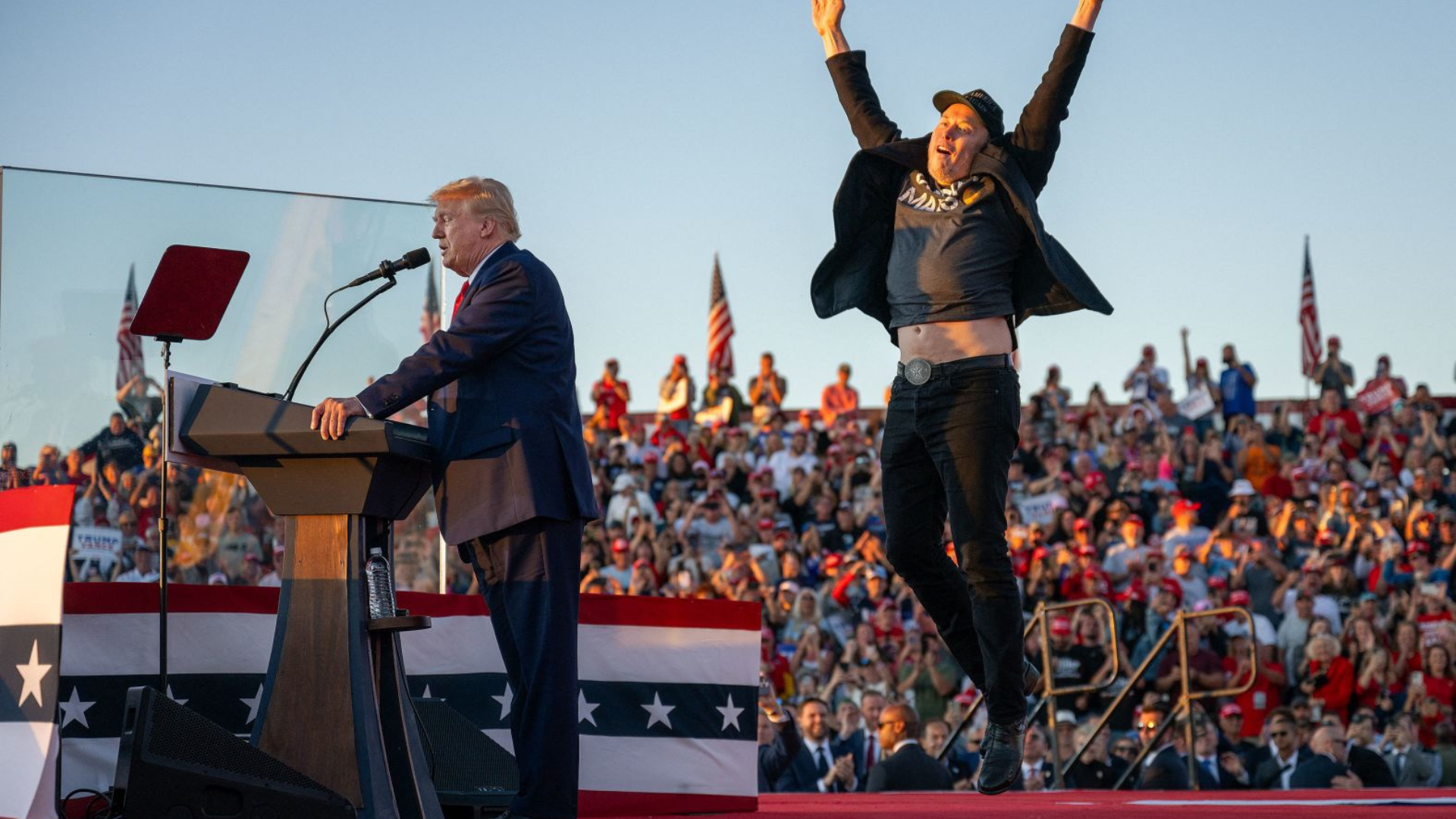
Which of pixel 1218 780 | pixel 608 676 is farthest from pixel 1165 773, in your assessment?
pixel 608 676

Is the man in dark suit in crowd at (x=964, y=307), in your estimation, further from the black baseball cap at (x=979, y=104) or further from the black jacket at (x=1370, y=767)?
the black jacket at (x=1370, y=767)

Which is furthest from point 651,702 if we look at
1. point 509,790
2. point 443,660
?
point 509,790

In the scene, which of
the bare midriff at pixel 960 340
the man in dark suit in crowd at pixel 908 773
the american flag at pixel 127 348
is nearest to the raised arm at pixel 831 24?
the bare midriff at pixel 960 340

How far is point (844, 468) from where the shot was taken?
53.5ft

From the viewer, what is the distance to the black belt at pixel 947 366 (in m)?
4.78

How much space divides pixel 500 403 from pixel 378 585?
0.56 m

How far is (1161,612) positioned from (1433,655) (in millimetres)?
1816

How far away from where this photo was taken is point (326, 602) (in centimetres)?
432

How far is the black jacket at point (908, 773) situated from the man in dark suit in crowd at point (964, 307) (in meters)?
3.78

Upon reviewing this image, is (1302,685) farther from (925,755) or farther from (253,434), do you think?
(253,434)

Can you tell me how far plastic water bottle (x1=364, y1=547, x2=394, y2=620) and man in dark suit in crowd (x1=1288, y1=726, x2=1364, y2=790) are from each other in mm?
6989

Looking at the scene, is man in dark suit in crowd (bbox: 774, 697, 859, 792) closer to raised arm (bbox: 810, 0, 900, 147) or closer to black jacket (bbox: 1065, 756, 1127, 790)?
black jacket (bbox: 1065, 756, 1127, 790)

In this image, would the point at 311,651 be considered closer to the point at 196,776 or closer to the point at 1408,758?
the point at 196,776

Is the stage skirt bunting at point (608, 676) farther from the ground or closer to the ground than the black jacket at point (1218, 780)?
farther from the ground
